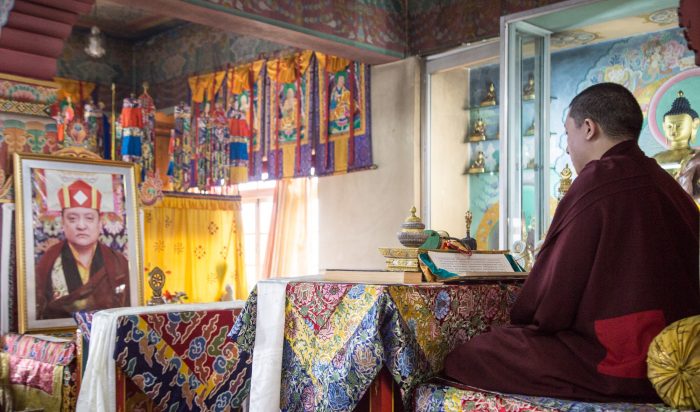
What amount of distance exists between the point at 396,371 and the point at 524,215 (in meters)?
3.20

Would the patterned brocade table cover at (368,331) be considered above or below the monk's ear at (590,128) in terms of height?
below

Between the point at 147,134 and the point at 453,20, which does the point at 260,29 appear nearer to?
the point at 147,134

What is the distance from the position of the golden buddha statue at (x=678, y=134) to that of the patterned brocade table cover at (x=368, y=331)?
2986mm

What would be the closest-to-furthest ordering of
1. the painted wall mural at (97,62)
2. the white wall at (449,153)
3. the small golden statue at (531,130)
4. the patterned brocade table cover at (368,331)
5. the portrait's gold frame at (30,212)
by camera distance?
the patterned brocade table cover at (368,331) → the portrait's gold frame at (30,212) → the small golden statue at (531,130) → the white wall at (449,153) → the painted wall mural at (97,62)

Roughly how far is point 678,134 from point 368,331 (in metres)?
3.83

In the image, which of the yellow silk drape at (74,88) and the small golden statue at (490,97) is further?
the yellow silk drape at (74,88)

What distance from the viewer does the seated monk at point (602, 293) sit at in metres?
2.05

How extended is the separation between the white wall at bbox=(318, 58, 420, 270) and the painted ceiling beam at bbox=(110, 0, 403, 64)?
27 cm

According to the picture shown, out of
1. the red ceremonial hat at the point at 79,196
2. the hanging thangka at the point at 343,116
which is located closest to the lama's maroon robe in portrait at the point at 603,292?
the red ceremonial hat at the point at 79,196

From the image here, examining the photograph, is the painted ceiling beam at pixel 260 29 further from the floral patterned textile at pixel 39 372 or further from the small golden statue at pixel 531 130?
the floral patterned textile at pixel 39 372

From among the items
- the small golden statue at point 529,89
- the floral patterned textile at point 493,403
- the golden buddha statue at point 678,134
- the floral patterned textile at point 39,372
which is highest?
the small golden statue at point 529,89

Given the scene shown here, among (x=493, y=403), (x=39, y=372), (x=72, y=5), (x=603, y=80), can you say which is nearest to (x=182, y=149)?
(x=72, y=5)

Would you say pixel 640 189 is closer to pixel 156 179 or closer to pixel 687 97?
pixel 156 179

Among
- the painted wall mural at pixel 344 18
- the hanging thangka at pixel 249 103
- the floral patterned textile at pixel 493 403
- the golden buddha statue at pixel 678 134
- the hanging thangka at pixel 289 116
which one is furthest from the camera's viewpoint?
the hanging thangka at pixel 249 103
